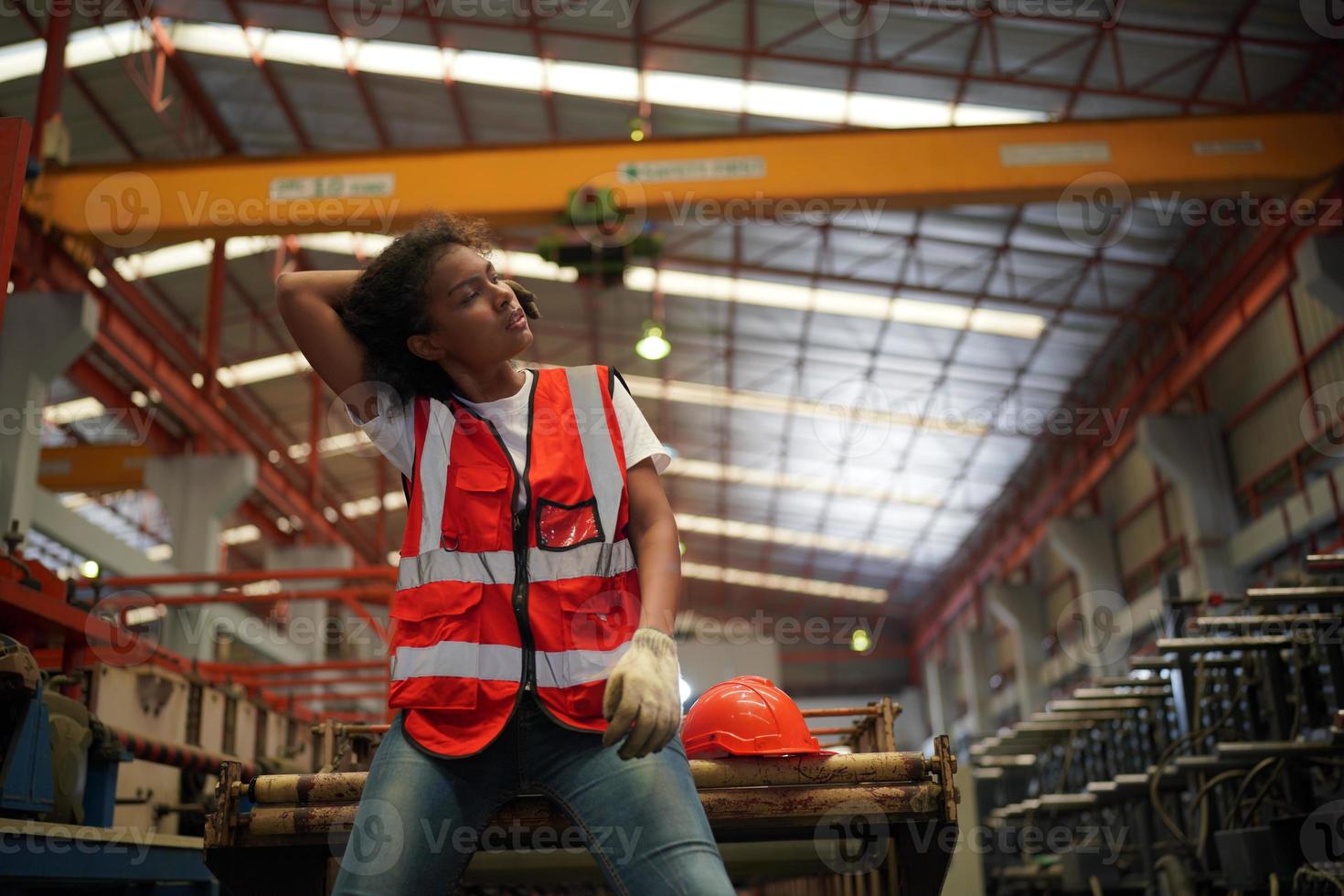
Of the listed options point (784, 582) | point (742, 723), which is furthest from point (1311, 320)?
point (784, 582)

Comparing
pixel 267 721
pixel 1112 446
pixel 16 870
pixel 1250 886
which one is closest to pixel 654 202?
pixel 267 721

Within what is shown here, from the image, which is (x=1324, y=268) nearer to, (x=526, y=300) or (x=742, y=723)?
(x=742, y=723)

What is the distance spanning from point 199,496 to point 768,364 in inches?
324

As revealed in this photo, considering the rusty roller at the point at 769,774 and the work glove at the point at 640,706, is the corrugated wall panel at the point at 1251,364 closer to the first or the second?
the rusty roller at the point at 769,774

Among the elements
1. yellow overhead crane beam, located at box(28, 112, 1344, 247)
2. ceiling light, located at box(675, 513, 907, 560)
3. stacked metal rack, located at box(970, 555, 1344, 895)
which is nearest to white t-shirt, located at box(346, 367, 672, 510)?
stacked metal rack, located at box(970, 555, 1344, 895)

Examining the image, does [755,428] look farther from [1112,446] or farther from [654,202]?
[654,202]

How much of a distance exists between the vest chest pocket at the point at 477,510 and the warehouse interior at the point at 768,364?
0.51 feet

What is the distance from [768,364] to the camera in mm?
17375

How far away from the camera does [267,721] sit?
796cm

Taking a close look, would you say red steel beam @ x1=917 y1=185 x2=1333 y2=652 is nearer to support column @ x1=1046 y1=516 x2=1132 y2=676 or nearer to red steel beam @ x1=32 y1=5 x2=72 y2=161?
support column @ x1=1046 y1=516 x2=1132 y2=676

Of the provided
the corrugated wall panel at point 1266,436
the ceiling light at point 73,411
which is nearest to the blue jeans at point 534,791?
the corrugated wall panel at point 1266,436

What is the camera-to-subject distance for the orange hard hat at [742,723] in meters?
2.94

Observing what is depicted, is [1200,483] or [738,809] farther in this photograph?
[1200,483]

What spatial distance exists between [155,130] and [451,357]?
13529mm
